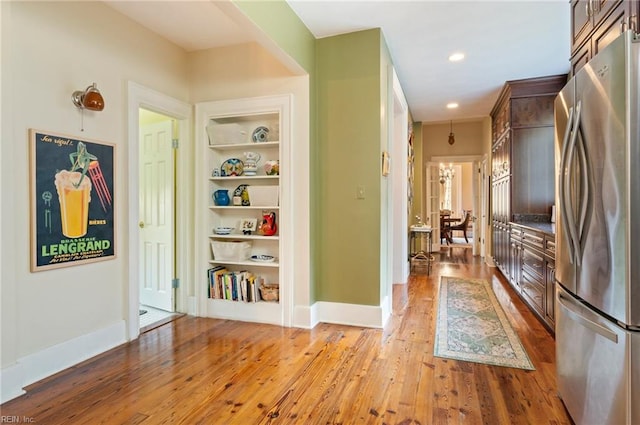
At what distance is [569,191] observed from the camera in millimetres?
1752

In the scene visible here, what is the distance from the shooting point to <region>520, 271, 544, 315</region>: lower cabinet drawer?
10.5 ft

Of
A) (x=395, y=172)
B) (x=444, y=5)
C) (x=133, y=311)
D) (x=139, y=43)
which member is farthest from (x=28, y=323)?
(x=395, y=172)

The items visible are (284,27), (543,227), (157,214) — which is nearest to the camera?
(284,27)

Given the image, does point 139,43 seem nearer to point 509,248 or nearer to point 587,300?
point 587,300

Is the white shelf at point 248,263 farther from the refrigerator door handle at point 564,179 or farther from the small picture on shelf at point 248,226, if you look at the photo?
the refrigerator door handle at point 564,179

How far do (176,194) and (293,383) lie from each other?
2295 mm

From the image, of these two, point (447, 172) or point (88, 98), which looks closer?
point (88, 98)

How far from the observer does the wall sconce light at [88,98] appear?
2443 millimetres

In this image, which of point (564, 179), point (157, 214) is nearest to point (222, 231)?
point (157, 214)

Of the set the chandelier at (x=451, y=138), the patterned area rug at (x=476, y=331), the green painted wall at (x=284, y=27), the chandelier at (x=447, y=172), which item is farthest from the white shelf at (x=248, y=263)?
the chandelier at (x=447, y=172)

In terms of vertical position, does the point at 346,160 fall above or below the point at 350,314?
above

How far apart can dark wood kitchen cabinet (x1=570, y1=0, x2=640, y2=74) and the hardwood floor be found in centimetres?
204

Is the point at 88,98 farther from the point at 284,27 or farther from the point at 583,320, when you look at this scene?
the point at 583,320

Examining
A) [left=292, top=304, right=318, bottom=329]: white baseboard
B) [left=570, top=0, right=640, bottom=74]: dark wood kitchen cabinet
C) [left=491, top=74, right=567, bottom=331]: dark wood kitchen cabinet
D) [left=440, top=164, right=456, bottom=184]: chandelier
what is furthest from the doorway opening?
[left=440, top=164, right=456, bottom=184]: chandelier
